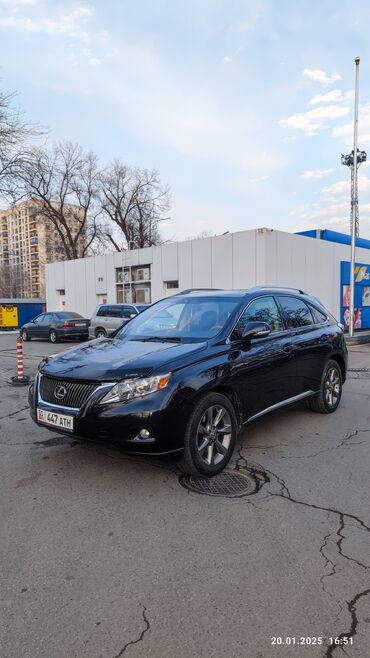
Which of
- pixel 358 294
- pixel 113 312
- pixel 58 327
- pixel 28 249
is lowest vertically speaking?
pixel 58 327

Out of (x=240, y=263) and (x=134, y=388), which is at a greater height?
(x=240, y=263)

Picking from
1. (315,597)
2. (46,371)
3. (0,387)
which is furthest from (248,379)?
(0,387)

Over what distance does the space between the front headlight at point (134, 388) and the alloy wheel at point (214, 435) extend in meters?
0.54

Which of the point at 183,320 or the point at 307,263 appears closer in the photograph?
the point at 183,320

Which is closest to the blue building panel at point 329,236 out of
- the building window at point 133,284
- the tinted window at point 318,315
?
the building window at point 133,284

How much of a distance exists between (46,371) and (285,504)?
2.43 metres

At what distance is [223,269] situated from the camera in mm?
19812

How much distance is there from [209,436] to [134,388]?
854 mm

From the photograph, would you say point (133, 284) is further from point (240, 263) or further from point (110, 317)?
point (240, 263)

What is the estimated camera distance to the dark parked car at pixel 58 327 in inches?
813

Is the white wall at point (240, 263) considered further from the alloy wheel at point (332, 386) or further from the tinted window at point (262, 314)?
the tinted window at point (262, 314)

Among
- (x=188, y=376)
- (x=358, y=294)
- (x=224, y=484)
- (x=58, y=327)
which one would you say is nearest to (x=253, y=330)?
(x=188, y=376)

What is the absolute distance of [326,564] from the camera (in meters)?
2.67

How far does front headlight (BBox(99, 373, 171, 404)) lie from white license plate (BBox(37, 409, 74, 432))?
1.27 feet
